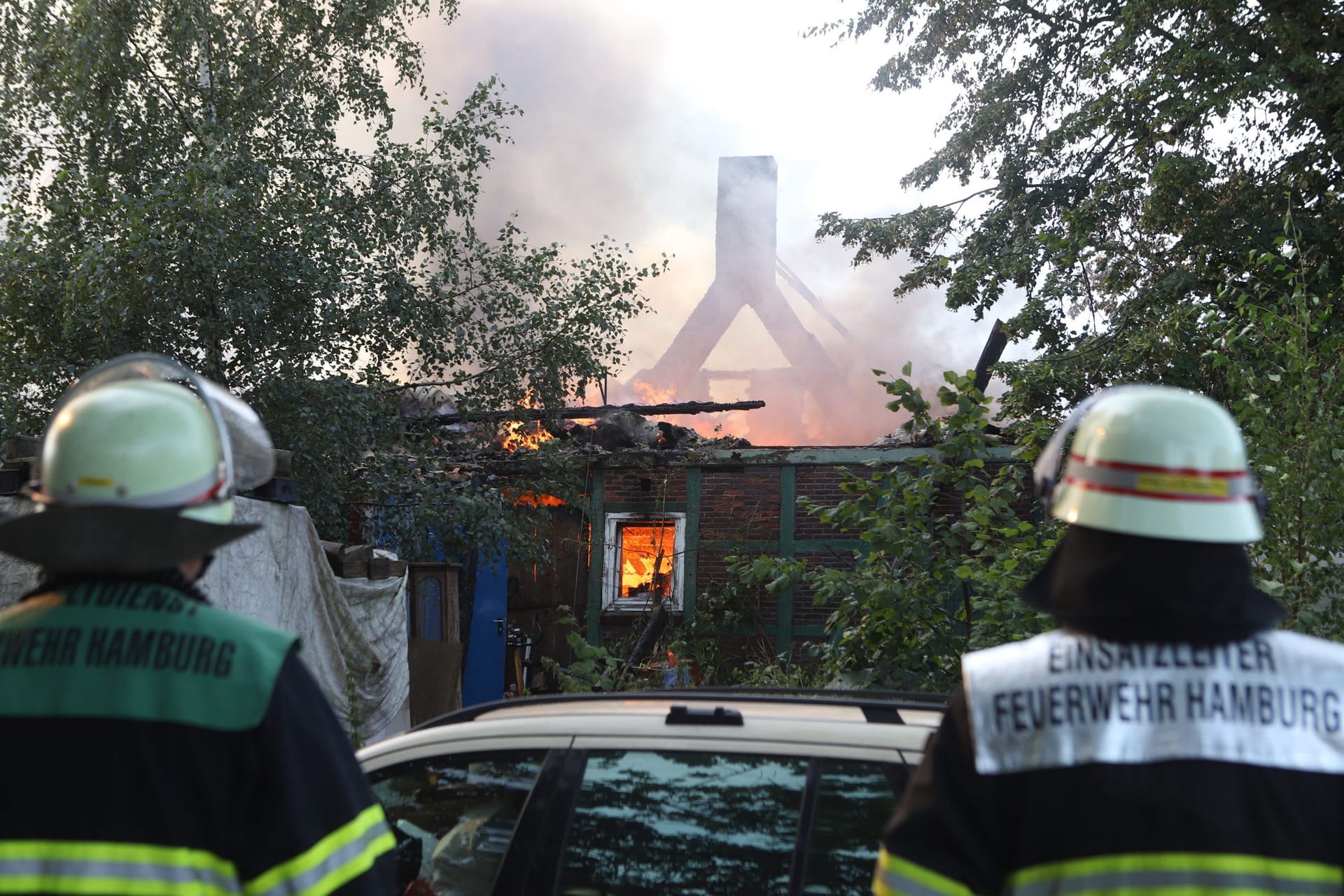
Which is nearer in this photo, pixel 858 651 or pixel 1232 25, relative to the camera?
pixel 858 651

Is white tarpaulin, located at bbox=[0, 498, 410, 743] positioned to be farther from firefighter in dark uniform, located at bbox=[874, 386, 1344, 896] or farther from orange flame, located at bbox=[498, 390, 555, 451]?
firefighter in dark uniform, located at bbox=[874, 386, 1344, 896]

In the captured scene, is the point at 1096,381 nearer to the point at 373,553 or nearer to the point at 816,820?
the point at 373,553

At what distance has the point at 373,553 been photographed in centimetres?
912

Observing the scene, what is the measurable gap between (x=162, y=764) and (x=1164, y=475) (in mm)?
1476

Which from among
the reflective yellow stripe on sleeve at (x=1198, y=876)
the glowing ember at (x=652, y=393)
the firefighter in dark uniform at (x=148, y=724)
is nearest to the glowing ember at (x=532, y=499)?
the glowing ember at (x=652, y=393)

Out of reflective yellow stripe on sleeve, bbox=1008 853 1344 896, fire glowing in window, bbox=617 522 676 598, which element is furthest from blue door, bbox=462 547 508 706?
reflective yellow stripe on sleeve, bbox=1008 853 1344 896

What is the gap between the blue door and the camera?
40.3 ft

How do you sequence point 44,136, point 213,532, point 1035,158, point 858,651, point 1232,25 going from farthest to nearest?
1. point 1035,158
2. point 44,136
3. point 1232,25
4. point 858,651
5. point 213,532

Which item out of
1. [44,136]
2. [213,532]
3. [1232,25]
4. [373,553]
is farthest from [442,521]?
[1232,25]

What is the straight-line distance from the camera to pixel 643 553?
12.9 m

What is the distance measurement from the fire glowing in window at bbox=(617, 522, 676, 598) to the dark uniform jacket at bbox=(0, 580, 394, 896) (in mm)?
11228

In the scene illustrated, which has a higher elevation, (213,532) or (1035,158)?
(1035,158)

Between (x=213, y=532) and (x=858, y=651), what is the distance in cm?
410

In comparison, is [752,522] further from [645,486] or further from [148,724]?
[148,724]
